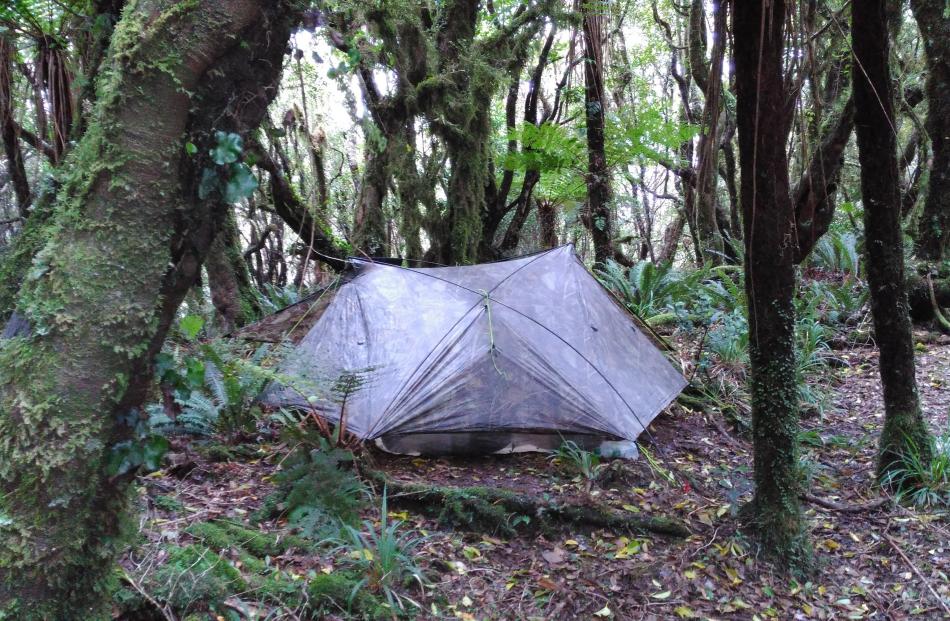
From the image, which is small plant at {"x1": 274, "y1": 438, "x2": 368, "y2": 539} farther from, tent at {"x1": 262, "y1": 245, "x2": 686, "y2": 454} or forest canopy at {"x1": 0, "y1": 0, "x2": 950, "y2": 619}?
tent at {"x1": 262, "y1": 245, "x2": 686, "y2": 454}

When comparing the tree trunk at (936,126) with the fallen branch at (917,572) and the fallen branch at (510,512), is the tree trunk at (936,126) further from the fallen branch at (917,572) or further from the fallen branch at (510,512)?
the fallen branch at (510,512)

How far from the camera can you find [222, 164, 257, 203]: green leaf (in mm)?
1607

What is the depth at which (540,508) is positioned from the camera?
372cm

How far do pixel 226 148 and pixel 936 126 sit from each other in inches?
343

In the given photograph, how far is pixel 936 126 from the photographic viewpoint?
Result: 7449mm

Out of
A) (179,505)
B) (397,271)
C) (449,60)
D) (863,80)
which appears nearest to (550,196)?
(449,60)

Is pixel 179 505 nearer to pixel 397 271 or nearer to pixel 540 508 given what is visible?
pixel 540 508

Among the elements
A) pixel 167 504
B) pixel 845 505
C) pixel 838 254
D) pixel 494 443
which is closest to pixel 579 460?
pixel 494 443

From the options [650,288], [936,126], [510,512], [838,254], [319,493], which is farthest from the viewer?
[838,254]

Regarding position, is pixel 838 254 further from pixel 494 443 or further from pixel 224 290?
pixel 224 290

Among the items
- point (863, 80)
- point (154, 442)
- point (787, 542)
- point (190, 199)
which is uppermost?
point (863, 80)

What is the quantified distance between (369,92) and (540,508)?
591 centimetres

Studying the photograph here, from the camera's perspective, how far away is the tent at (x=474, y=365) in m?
4.39

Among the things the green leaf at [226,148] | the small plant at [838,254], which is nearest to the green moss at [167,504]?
the green leaf at [226,148]
